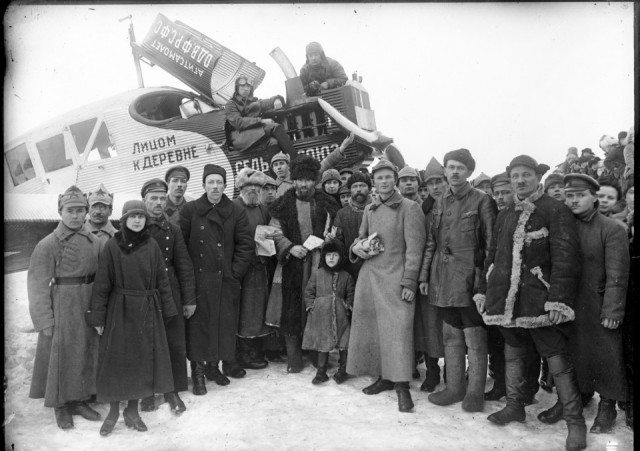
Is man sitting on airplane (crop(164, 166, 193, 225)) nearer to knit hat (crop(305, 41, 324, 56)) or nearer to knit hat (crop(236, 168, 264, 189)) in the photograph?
knit hat (crop(236, 168, 264, 189))

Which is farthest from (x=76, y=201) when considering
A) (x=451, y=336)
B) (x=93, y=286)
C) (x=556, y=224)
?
(x=556, y=224)

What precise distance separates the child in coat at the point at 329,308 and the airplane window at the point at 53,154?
17.3 feet

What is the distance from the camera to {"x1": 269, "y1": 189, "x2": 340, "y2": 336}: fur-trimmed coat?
3.79 meters

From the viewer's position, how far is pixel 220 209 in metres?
3.63

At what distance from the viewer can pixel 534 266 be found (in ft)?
8.80

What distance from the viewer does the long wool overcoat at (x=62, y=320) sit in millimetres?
2881

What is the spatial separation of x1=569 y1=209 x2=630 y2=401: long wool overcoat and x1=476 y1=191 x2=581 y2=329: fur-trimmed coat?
127mm

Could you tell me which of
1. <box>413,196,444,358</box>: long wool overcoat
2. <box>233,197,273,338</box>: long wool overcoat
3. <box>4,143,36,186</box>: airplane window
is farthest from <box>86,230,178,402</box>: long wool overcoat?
<box>4,143,36,186</box>: airplane window

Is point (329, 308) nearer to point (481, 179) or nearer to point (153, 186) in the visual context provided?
point (153, 186)

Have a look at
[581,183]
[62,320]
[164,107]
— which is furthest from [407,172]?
[164,107]

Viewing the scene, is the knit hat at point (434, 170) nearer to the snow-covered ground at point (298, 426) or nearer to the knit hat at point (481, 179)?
the knit hat at point (481, 179)

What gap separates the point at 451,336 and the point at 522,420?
70cm

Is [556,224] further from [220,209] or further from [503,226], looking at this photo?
[220,209]

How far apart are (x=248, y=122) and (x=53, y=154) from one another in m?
3.38
